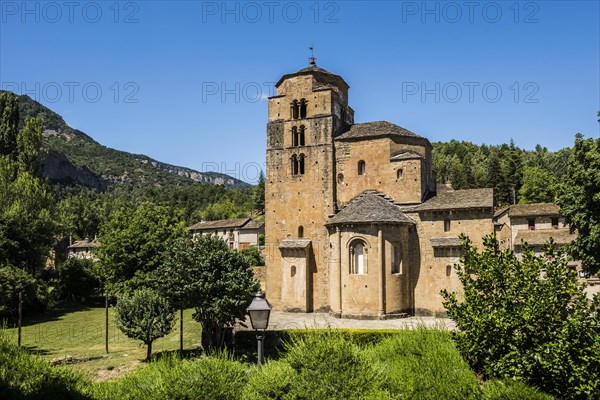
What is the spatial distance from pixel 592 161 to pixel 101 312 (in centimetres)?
4385

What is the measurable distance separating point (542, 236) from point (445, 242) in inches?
975

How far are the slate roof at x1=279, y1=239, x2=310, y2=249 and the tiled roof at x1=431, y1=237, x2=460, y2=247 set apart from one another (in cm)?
958

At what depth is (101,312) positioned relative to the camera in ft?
151

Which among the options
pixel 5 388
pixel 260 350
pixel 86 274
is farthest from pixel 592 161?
pixel 86 274

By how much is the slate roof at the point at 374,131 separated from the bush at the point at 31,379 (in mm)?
28150

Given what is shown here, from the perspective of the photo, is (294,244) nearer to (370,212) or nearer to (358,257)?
(358,257)

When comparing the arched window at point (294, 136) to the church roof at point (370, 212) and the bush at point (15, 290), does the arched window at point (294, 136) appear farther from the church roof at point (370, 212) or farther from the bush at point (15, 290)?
the bush at point (15, 290)

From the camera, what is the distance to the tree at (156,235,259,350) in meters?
22.6

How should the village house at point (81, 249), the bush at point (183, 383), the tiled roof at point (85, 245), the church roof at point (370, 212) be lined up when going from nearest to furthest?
the bush at point (183, 383)
the church roof at point (370, 212)
the village house at point (81, 249)
the tiled roof at point (85, 245)

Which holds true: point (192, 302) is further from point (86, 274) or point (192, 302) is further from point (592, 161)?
point (86, 274)

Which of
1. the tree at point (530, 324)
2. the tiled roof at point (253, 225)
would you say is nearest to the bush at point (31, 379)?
the tree at point (530, 324)

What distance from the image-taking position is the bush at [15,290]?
123 ft

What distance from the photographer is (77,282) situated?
5188cm

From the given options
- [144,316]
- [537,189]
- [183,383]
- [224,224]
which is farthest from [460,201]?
[224,224]
